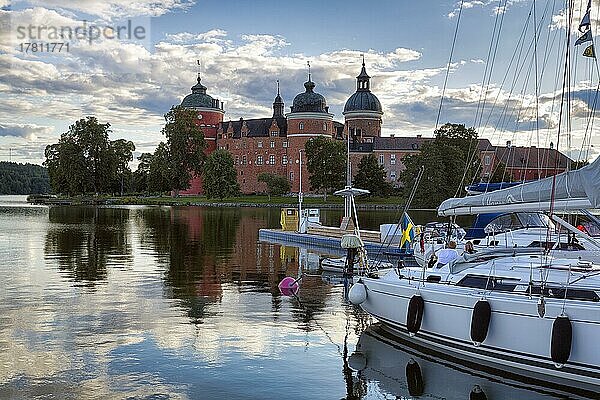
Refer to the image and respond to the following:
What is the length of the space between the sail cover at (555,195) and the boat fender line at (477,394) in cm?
351

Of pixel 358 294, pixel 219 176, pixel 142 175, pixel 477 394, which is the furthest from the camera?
pixel 142 175

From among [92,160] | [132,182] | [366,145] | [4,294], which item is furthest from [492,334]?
[132,182]

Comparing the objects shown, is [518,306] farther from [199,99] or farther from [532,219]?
[199,99]

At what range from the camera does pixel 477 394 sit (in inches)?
455

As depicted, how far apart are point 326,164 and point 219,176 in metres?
16.6

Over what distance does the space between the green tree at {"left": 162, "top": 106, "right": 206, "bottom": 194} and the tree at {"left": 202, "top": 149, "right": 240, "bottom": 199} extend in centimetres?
654

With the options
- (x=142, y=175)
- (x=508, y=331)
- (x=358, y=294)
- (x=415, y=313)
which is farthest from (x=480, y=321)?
(x=142, y=175)

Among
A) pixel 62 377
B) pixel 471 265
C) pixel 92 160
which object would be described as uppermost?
pixel 92 160

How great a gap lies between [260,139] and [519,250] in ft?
390

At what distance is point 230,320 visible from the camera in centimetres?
1658

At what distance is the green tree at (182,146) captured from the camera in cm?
10994

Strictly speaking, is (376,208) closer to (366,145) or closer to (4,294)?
(366,145)

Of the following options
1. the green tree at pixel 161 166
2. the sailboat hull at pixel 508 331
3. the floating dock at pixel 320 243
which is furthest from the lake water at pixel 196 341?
the green tree at pixel 161 166

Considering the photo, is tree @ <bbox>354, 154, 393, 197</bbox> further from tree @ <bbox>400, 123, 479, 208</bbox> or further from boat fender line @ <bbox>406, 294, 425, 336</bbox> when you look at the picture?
boat fender line @ <bbox>406, 294, 425, 336</bbox>
